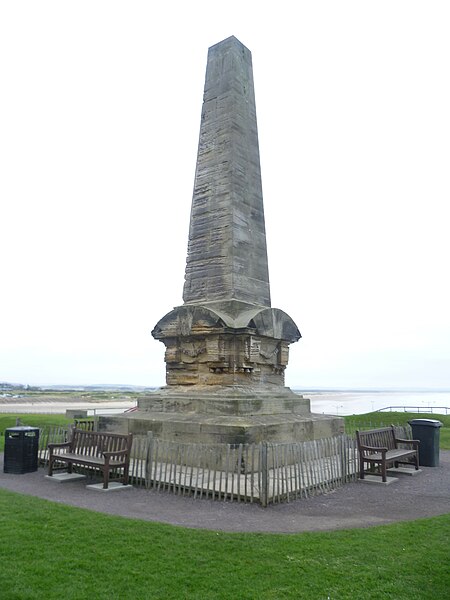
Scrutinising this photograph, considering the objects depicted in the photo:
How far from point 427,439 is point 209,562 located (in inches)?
354

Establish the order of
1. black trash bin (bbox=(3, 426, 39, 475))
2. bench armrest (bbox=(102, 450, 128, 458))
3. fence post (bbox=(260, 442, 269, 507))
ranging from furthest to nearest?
black trash bin (bbox=(3, 426, 39, 475))
bench armrest (bbox=(102, 450, 128, 458))
fence post (bbox=(260, 442, 269, 507))

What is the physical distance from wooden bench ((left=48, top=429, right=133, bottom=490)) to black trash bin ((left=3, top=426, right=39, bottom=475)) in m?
0.52

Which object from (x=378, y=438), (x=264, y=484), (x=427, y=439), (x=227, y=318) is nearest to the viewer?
(x=264, y=484)

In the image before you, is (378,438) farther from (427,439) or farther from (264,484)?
(264,484)

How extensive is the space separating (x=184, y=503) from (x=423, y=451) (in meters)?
7.37

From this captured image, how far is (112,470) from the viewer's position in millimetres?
9250

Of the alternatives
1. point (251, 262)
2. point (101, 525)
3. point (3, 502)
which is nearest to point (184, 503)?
point (101, 525)

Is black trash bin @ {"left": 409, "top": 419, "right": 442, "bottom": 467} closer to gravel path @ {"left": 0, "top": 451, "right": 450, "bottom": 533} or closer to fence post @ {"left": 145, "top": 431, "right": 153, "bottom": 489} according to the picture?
gravel path @ {"left": 0, "top": 451, "right": 450, "bottom": 533}

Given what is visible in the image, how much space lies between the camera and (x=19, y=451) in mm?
10102

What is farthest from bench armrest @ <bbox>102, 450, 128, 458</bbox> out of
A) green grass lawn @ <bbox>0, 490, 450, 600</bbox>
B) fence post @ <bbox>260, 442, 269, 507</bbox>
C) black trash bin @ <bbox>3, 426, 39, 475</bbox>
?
fence post @ <bbox>260, 442, 269, 507</bbox>

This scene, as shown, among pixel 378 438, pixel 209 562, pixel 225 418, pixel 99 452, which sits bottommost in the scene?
pixel 209 562

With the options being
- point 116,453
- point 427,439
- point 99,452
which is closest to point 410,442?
point 427,439

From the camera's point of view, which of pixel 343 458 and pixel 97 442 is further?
pixel 97 442

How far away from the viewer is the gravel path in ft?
21.5
